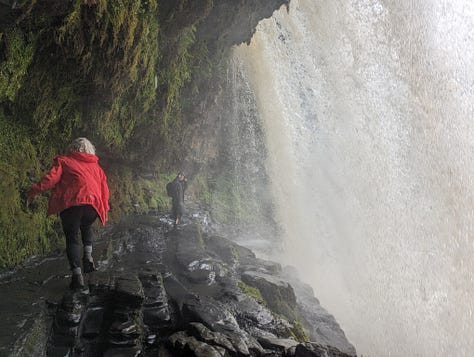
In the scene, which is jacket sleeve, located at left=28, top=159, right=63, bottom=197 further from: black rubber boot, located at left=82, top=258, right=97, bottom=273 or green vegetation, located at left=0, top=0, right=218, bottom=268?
green vegetation, located at left=0, top=0, right=218, bottom=268

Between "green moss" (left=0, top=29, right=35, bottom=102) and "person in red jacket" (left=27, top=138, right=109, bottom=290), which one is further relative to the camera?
"green moss" (left=0, top=29, right=35, bottom=102)

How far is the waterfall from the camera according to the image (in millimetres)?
15633

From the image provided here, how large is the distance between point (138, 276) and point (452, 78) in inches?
1285

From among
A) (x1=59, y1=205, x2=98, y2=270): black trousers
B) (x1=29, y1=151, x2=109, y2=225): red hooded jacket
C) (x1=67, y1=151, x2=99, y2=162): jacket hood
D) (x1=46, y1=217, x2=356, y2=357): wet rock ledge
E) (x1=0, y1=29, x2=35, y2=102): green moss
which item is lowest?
(x1=46, y1=217, x2=356, y2=357): wet rock ledge

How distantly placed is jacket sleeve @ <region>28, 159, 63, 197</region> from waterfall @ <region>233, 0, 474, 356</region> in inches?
365

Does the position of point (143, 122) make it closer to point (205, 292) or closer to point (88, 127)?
point (88, 127)

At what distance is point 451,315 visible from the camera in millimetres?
16312

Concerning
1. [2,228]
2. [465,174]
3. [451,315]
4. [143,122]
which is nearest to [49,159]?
[2,228]

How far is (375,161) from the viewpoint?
983 inches

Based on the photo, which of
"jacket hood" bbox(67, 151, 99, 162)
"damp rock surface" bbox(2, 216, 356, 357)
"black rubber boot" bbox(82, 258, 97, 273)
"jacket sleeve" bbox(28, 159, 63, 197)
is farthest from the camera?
"black rubber boot" bbox(82, 258, 97, 273)

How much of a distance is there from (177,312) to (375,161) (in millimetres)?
22368

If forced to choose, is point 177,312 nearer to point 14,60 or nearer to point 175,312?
point 175,312

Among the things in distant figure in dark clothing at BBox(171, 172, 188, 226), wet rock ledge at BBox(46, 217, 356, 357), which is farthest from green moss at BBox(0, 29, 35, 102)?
distant figure in dark clothing at BBox(171, 172, 188, 226)

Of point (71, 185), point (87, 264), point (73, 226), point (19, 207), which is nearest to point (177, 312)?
point (87, 264)
